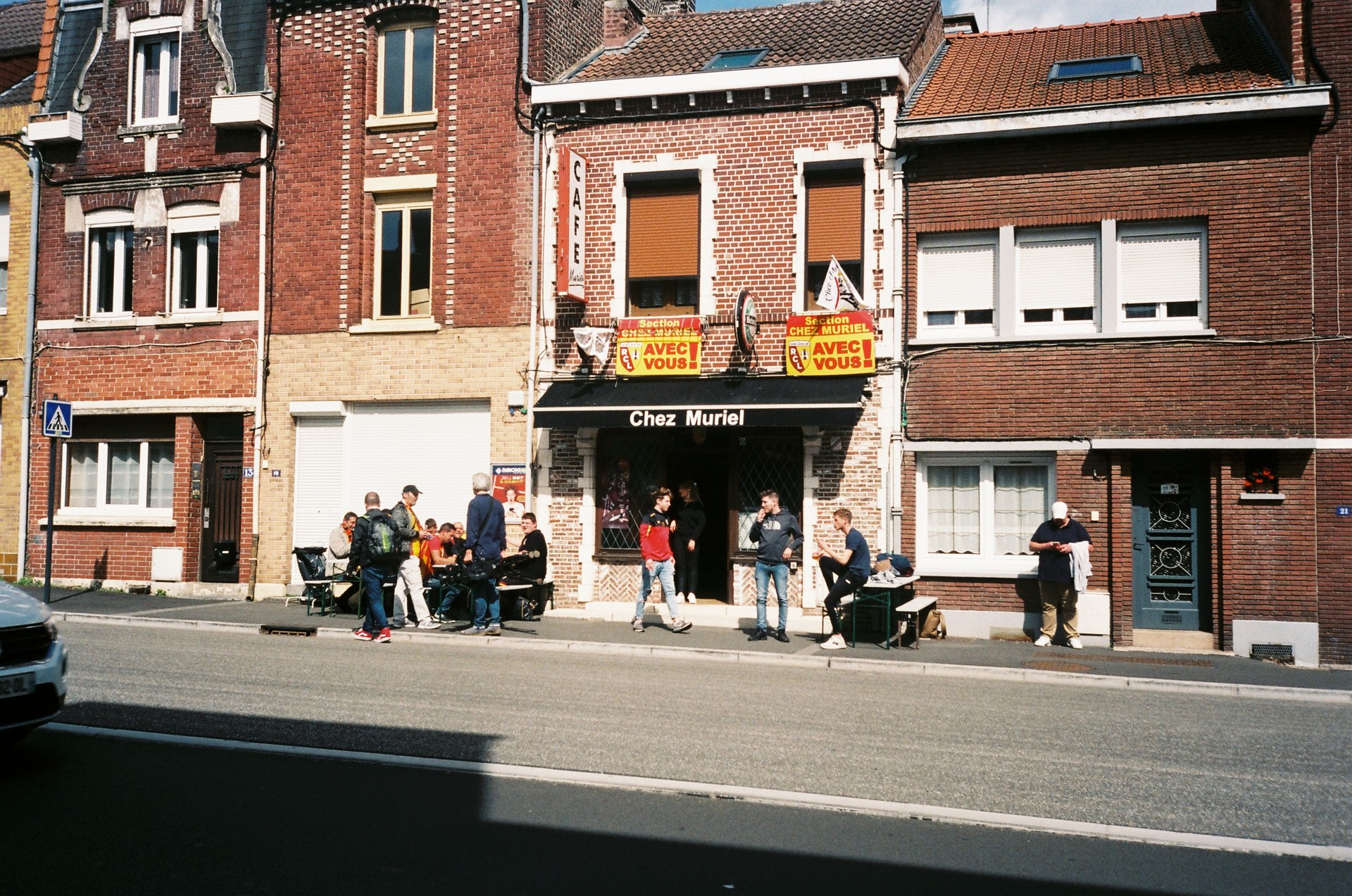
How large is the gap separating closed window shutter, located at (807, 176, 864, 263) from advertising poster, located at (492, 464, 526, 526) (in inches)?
222

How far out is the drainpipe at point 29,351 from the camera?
20.2m

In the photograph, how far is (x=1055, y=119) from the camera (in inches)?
610

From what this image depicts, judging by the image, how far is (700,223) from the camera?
17.5 metres

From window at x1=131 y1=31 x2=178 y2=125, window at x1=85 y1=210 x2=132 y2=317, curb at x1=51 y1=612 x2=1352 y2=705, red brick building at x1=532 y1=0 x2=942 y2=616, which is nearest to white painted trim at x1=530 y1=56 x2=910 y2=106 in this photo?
red brick building at x1=532 y1=0 x2=942 y2=616

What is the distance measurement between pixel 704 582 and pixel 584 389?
3650mm

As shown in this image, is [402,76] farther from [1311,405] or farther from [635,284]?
[1311,405]

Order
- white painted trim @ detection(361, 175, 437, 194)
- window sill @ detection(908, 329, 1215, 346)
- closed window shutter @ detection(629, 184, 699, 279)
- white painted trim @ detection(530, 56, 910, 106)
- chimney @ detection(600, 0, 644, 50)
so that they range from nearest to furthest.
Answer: window sill @ detection(908, 329, 1215, 346), white painted trim @ detection(530, 56, 910, 106), closed window shutter @ detection(629, 184, 699, 279), white painted trim @ detection(361, 175, 437, 194), chimney @ detection(600, 0, 644, 50)

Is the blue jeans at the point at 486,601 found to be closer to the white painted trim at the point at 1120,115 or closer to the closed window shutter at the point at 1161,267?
the white painted trim at the point at 1120,115

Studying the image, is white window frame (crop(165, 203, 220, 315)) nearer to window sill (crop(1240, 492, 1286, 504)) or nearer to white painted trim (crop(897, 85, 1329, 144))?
white painted trim (crop(897, 85, 1329, 144))

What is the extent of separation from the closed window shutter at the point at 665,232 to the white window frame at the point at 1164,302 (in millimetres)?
6177

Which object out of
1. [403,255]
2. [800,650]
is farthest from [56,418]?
[800,650]

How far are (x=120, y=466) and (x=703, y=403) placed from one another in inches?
442

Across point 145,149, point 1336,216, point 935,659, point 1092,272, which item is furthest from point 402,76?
point 1336,216

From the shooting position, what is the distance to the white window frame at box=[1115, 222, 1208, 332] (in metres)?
Answer: 15.2
